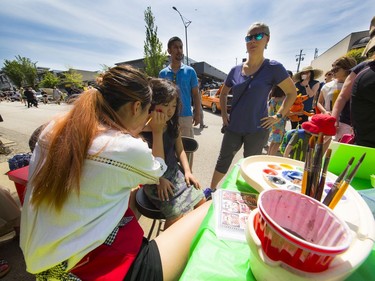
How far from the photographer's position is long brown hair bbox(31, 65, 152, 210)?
0.71 m

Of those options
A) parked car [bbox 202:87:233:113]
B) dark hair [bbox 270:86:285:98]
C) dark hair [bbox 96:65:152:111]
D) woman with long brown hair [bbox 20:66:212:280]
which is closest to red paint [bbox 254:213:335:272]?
woman with long brown hair [bbox 20:66:212:280]

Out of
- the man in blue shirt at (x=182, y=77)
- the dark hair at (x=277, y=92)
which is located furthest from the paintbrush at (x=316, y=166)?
the dark hair at (x=277, y=92)

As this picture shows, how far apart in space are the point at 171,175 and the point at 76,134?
0.86m

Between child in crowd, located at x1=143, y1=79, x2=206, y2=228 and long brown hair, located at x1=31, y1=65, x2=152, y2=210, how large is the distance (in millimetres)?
473

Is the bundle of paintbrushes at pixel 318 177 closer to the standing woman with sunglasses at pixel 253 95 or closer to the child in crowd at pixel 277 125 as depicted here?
the standing woman with sunglasses at pixel 253 95

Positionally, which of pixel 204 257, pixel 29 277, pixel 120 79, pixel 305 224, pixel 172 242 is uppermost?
pixel 120 79

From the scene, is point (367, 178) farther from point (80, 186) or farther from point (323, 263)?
point (80, 186)

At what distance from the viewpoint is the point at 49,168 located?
732 mm

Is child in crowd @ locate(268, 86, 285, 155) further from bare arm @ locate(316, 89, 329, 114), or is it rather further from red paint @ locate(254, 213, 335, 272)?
red paint @ locate(254, 213, 335, 272)

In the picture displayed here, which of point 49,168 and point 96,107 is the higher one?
point 96,107

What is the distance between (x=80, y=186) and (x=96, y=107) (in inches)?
13.6

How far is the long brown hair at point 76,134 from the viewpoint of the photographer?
2.32 ft

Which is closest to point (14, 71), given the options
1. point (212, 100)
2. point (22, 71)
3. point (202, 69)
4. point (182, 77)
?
point (22, 71)

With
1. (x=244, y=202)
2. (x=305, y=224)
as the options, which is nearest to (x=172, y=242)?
(x=244, y=202)
